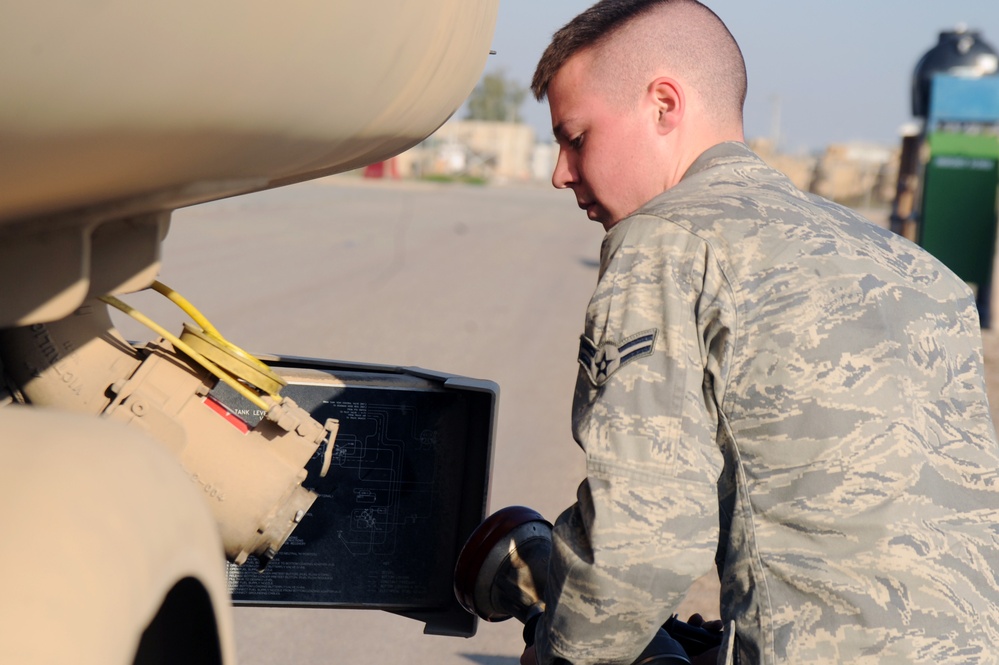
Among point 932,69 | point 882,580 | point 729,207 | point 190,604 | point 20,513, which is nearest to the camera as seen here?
point 20,513

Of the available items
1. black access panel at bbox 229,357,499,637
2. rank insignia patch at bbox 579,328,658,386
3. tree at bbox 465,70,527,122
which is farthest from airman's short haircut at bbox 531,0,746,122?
tree at bbox 465,70,527,122

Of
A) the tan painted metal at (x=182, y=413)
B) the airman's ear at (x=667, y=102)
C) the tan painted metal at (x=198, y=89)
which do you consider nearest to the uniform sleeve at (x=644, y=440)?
the airman's ear at (x=667, y=102)

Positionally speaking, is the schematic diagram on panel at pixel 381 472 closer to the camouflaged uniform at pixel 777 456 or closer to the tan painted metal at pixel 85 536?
the camouflaged uniform at pixel 777 456

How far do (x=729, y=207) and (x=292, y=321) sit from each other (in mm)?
6906

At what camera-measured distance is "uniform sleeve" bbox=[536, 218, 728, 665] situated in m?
1.73

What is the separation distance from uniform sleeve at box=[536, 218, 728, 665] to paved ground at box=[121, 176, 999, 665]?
183cm

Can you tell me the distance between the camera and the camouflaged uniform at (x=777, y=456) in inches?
67.7

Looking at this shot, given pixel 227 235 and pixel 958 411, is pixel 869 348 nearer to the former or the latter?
pixel 958 411

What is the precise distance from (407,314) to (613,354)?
25.5 ft

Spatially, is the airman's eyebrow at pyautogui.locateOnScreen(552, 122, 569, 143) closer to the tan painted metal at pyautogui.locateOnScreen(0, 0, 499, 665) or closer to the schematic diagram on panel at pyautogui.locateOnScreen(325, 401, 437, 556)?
the tan painted metal at pyautogui.locateOnScreen(0, 0, 499, 665)

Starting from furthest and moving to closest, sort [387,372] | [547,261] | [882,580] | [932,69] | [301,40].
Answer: [547,261] < [932,69] < [387,372] < [882,580] < [301,40]

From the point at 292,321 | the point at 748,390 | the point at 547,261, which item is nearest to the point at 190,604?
the point at 748,390

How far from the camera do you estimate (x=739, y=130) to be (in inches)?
84.7

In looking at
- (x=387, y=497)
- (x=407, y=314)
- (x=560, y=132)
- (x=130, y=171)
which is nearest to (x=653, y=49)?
(x=560, y=132)
